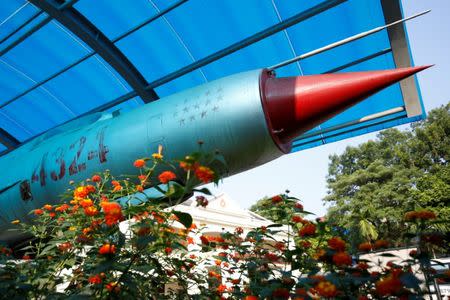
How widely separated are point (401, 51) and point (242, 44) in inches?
88.2

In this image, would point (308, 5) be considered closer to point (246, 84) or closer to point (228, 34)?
point (228, 34)

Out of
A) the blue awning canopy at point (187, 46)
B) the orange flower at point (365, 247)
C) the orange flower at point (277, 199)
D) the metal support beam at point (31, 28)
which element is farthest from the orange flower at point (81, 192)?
the metal support beam at point (31, 28)

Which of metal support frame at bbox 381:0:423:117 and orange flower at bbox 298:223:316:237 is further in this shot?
metal support frame at bbox 381:0:423:117

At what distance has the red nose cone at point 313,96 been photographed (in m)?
2.33

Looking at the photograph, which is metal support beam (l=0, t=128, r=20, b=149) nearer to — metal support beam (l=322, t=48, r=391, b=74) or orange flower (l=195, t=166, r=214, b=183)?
metal support beam (l=322, t=48, r=391, b=74)

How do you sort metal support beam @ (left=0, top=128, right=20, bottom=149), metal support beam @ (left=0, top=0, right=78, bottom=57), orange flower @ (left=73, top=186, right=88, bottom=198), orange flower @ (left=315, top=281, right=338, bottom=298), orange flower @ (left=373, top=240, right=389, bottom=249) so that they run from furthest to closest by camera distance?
metal support beam @ (left=0, top=128, right=20, bottom=149), metal support beam @ (left=0, top=0, right=78, bottom=57), orange flower @ (left=73, top=186, right=88, bottom=198), orange flower @ (left=373, top=240, right=389, bottom=249), orange flower @ (left=315, top=281, right=338, bottom=298)

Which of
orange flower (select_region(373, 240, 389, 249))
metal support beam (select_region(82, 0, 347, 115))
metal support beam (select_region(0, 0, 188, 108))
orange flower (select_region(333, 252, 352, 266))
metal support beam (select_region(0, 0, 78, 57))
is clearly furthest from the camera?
metal support beam (select_region(0, 0, 188, 108))

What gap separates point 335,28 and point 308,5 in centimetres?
53

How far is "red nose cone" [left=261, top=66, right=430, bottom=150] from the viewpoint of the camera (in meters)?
2.33

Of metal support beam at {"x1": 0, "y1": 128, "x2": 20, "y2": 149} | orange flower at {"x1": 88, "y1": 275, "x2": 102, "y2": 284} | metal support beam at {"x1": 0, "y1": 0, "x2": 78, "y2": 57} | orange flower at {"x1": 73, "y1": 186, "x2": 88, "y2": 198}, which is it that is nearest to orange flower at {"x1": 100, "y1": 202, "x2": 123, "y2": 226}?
orange flower at {"x1": 88, "y1": 275, "x2": 102, "y2": 284}

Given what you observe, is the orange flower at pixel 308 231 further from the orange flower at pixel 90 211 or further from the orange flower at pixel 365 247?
the orange flower at pixel 90 211

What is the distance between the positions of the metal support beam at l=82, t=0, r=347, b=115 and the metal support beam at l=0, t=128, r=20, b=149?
9.53 ft

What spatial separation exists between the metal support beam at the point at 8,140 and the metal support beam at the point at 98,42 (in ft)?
12.2

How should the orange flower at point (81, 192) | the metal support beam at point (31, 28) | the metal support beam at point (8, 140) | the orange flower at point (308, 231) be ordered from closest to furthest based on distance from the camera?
the orange flower at point (308, 231), the orange flower at point (81, 192), the metal support beam at point (31, 28), the metal support beam at point (8, 140)
